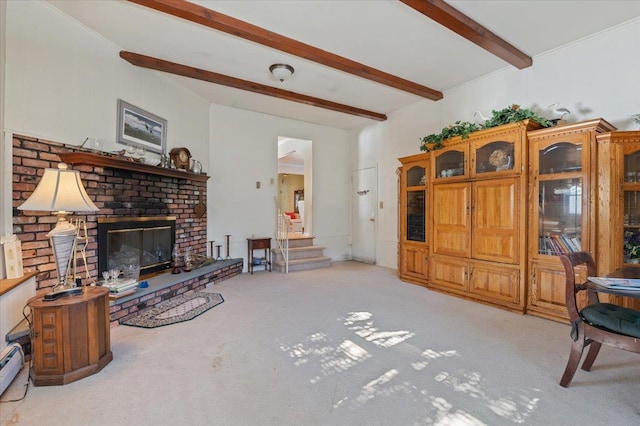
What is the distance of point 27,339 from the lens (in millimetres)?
2186

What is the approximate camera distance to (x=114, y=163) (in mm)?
3107

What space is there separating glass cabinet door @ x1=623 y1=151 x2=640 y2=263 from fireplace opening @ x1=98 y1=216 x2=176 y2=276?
518cm

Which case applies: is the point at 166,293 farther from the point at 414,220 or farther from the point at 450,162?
the point at 450,162

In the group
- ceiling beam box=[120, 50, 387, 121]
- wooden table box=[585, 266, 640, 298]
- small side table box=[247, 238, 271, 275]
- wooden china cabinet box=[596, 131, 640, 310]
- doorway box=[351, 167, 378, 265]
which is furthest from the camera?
doorway box=[351, 167, 378, 265]

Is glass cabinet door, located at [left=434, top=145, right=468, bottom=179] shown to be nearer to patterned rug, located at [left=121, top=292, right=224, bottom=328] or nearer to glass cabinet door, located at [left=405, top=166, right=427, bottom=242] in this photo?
glass cabinet door, located at [left=405, top=166, right=427, bottom=242]

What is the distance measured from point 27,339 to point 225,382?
159cm

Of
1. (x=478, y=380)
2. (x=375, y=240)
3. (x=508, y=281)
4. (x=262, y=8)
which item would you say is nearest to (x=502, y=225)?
(x=508, y=281)

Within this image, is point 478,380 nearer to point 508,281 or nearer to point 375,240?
point 508,281

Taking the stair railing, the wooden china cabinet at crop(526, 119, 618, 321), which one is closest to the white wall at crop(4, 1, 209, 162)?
the stair railing

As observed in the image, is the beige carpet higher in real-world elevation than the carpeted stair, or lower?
lower

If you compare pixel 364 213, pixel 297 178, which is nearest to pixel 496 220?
pixel 364 213

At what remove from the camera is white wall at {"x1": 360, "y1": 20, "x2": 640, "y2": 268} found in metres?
3.00

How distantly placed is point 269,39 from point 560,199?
3528 millimetres

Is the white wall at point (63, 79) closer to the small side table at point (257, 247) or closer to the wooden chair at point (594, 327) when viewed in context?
the small side table at point (257, 247)
